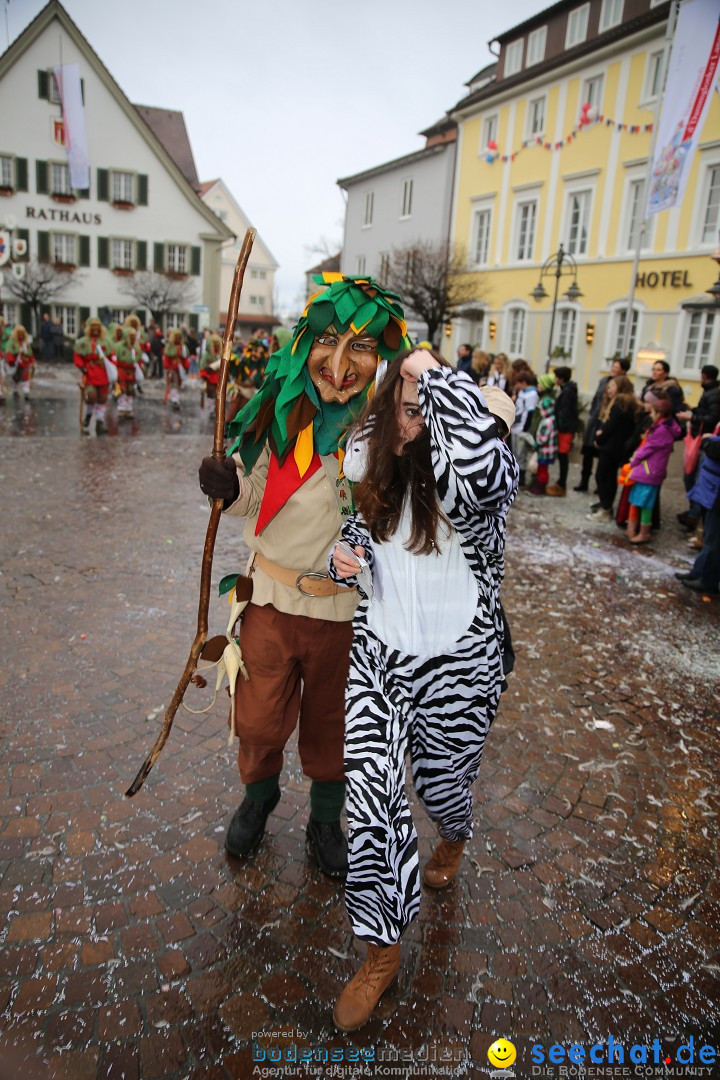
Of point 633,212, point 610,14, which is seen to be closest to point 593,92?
point 610,14

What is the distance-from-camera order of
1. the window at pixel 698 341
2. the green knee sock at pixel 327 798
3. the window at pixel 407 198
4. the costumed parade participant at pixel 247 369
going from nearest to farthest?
1. the green knee sock at pixel 327 798
2. the costumed parade participant at pixel 247 369
3. the window at pixel 698 341
4. the window at pixel 407 198

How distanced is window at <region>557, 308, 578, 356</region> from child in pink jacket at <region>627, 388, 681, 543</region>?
659 inches

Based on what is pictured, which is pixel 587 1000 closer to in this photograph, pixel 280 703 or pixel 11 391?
pixel 280 703

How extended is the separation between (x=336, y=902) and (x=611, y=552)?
5.94 metres

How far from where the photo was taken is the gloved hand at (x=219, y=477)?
239 centimetres

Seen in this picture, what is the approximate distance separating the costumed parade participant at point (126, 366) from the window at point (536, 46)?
20.0m

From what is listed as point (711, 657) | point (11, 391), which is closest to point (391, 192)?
point (11, 391)

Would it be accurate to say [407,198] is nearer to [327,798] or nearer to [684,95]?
[684,95]

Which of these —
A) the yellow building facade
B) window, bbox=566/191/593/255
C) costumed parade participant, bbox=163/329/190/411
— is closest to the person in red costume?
costumed parade participant, bbox=163/329/190/411

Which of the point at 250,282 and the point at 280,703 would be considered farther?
the point at 250,282

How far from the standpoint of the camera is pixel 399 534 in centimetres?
217

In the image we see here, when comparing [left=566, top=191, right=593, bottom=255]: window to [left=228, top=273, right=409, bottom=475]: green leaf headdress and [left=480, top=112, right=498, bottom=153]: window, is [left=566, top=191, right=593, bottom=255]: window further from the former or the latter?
[left=228, top=273, right=409, bottom=475]: green leaf headdress

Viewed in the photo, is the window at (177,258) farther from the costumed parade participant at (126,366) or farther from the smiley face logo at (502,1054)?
the smiley face logo at (502,1054)

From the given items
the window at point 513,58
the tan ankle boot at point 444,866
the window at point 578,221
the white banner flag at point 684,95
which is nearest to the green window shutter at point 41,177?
the window at point 513,58
